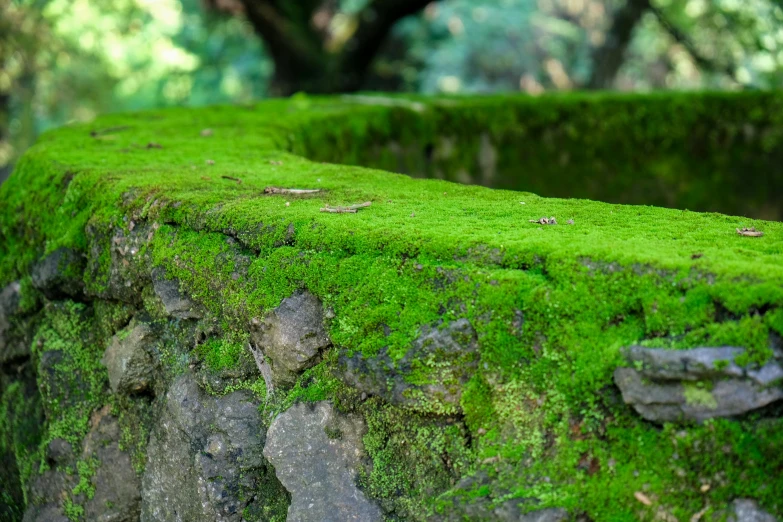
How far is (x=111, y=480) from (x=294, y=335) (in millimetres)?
1231

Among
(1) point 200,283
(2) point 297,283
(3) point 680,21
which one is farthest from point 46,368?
(3) point 680,21

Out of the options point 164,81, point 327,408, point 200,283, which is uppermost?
point 200,283

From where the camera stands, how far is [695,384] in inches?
78.6

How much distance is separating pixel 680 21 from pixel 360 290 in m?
12.7

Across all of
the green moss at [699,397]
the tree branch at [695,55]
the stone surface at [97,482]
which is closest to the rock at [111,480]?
the stone surface at [97,482]

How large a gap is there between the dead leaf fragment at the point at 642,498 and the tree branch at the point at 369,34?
891 cm

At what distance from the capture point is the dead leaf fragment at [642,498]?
2049 millimetres

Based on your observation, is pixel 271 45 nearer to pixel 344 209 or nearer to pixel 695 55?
pixel 695 55

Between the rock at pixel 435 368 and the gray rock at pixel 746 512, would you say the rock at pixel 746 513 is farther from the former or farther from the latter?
the rock at pixel 435 368

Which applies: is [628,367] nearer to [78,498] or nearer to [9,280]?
[78,498]

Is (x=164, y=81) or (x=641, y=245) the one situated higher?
(x=641, y=245)

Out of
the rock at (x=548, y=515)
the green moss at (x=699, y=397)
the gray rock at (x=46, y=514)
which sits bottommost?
the gray rock at (x=46, y=514)

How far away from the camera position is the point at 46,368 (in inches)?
141

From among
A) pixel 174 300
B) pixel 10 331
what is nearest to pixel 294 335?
pixel 174 300
